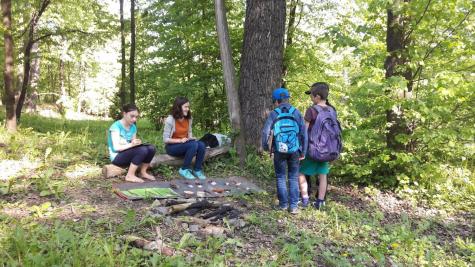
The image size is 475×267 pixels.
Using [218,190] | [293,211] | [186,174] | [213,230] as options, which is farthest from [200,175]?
[213,230]

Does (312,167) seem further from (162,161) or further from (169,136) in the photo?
(162,161)

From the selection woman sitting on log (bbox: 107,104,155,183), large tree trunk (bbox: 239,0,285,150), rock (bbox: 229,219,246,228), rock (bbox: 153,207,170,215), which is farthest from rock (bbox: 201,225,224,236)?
large tree trunk (bbox: 239,0,285,150)

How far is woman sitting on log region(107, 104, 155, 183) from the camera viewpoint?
564 cm

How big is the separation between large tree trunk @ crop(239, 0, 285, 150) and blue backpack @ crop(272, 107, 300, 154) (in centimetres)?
212

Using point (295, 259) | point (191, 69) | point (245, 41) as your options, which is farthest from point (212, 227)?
point (191, 69)

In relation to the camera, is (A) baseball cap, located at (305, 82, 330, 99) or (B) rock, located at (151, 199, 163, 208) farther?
(A) baseball cap, located at (305, 82, 330, 99)

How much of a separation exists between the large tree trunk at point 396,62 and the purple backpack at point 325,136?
161cm

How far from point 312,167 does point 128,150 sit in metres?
2.83

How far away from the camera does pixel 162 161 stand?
20.6ft

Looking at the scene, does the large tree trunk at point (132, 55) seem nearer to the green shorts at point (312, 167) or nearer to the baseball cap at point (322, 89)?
the green shorts at point (312, 167)

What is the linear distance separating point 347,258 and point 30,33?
11135mm

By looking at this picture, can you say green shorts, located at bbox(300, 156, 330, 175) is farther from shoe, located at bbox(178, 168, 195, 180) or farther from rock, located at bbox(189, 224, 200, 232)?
rock, located at bbox(189, 224, 200, 232)

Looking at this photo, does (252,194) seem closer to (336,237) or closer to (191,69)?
(336,237)

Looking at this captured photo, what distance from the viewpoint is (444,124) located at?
640cm
